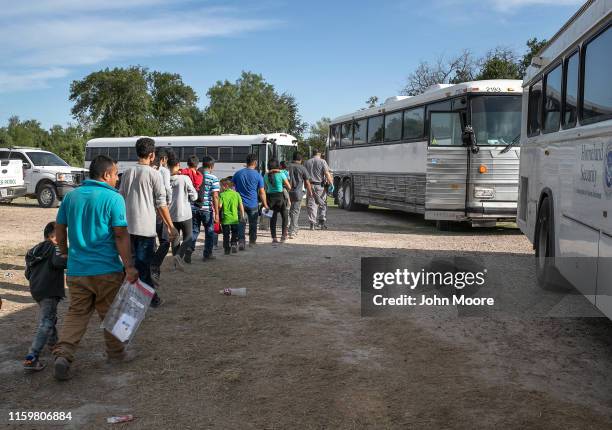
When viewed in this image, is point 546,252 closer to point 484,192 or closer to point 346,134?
point 484,192

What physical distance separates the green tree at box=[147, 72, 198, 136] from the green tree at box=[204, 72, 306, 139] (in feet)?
14.5

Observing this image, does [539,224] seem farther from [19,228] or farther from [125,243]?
[19,228]

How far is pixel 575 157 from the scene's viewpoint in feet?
20.7

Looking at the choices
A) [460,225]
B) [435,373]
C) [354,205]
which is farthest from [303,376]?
[354,205]

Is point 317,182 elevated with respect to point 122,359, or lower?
elevated

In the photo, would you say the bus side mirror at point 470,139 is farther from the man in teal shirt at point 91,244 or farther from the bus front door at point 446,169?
the man in teal shirt at point 91,244

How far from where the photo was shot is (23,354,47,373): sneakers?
5121mm

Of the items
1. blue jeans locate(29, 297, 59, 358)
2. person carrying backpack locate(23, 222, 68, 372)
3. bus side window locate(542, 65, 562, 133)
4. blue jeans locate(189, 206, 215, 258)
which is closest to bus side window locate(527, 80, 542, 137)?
bus side window locate(542, 65, 562, 133)

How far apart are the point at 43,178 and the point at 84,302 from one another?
19351mm

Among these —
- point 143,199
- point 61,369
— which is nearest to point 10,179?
point 143,199

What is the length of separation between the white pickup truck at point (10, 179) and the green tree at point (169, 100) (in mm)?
49921

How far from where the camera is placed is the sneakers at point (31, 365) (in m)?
5.12

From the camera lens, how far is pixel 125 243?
513cm

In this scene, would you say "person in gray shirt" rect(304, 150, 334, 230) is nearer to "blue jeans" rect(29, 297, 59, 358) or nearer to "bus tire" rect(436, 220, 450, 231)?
"bus tire" rect(436, 220, 450, 231)
